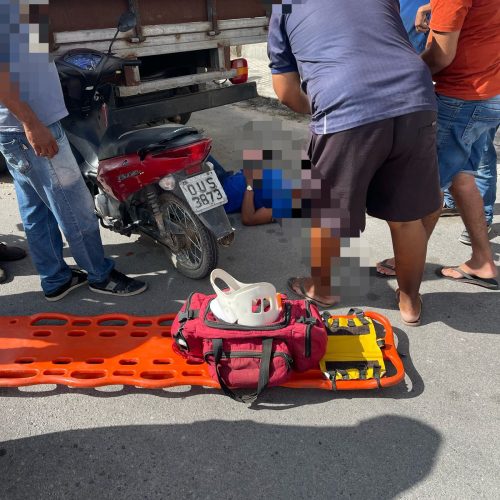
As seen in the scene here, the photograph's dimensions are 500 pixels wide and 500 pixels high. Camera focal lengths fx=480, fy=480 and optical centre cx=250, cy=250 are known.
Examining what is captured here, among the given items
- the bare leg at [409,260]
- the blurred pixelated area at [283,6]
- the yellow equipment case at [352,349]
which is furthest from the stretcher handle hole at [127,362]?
the blurred pixelated area at [283,6]

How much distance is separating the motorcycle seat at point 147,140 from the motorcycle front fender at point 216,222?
443 mm

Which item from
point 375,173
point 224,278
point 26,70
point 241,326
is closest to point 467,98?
point 375,173

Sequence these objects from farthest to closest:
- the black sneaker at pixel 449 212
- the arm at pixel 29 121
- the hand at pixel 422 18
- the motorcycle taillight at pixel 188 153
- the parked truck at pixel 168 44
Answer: the black sneaker at pixel 449 212, the parked truck at pixel 168 44, the hand at pixel 422 18, the motorcycle taillight at pixel 188 153, the arm at pixel 29 121

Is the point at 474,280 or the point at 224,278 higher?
the point at 224,278

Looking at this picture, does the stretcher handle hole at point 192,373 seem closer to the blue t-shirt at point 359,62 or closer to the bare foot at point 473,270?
the blue t-shirt at point 359,62

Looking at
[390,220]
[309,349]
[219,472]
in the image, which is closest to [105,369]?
[219,472]

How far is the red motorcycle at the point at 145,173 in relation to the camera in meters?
2.90

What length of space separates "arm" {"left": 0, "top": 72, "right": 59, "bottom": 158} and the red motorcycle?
0.58 m

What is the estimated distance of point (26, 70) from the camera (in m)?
2.22

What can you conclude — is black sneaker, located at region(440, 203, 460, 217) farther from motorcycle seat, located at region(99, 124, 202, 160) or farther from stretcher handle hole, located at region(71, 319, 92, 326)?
stretcher handle hole, located at region(71, 319, 92, 326)

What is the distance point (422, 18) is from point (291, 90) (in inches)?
50.1

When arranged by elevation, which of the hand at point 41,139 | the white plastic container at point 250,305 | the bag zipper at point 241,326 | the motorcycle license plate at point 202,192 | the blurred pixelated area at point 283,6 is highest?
the blurred pixelated area at point 283,6

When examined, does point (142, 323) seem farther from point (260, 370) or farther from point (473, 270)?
point (473, 270)

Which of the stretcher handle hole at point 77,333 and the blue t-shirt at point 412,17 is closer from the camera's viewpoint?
the stretcher handle hole at point 77,333
